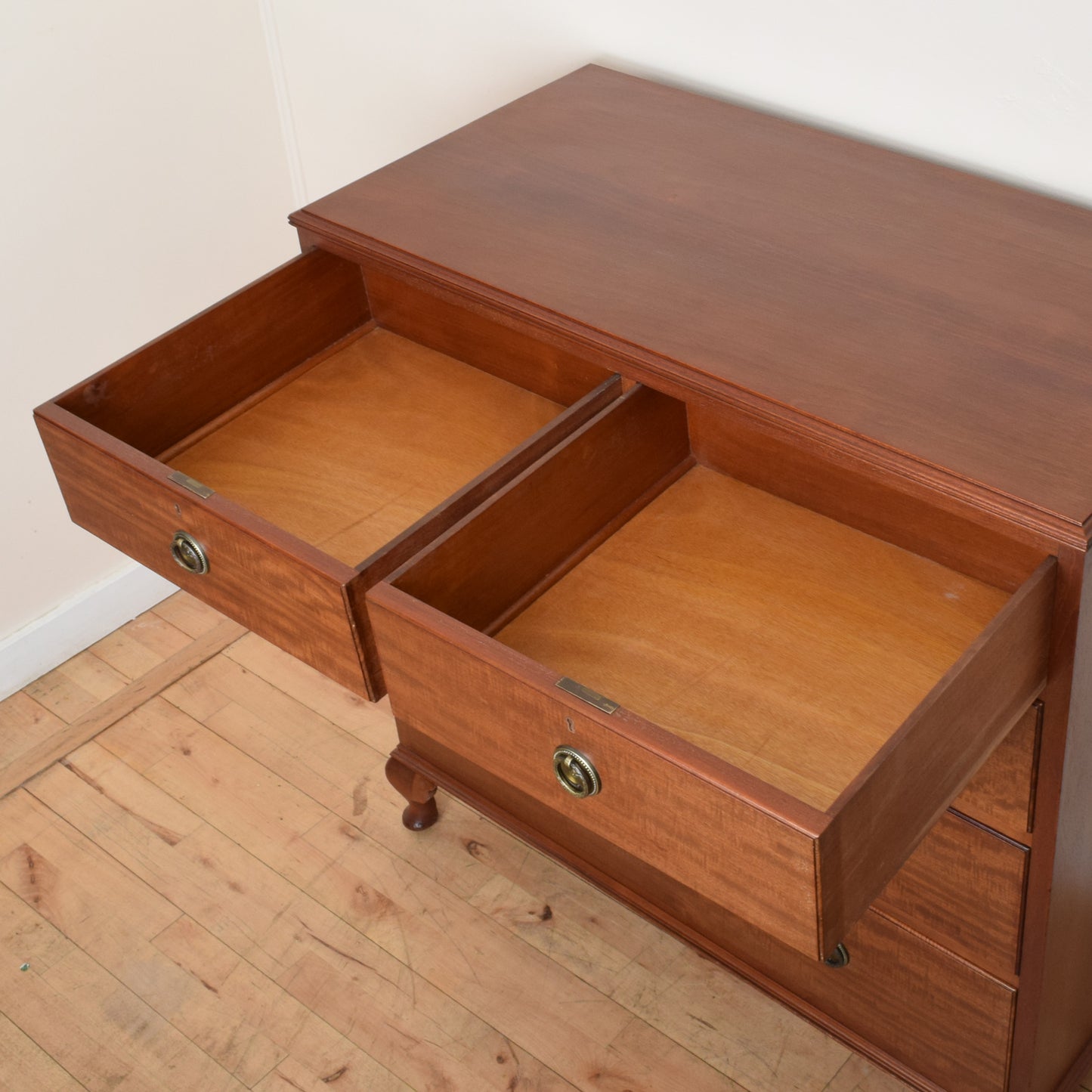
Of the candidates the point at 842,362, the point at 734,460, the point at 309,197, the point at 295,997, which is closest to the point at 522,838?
the point at 295,997

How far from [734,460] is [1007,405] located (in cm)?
28

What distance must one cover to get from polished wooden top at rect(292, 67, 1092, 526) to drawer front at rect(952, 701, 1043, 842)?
0.23 m

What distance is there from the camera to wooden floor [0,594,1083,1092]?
5.05 ft

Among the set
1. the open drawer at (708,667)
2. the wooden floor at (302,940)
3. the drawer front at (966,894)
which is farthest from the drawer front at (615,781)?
the wooden floor at (302,940)

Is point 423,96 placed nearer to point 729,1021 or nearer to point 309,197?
point 309,197

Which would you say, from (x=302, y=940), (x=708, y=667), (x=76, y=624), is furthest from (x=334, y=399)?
(x=76, y=624)

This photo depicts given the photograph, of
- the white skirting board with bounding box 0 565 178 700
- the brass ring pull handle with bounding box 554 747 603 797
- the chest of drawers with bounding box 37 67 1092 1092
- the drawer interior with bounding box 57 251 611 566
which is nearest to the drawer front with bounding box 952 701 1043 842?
the chest of drawers with bounding box 37 67 1092 1092

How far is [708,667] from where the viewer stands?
109cm

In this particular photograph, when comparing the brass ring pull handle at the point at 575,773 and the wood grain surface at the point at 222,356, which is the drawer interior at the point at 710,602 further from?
the wood grain surface at the point at 222,356

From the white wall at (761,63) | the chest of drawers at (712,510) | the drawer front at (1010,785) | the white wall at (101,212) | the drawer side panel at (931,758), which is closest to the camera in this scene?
the drawer side panel at (931,758)

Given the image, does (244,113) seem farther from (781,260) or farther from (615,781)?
(615,781)

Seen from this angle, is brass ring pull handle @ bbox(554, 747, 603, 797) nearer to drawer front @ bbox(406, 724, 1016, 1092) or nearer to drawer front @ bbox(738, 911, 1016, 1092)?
drawer front @ bbox(406, 724, 1016, 1092)

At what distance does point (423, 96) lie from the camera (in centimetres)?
178

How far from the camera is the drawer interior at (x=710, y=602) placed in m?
1.04
